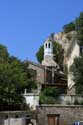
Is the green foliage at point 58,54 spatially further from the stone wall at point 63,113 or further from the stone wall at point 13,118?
the stone wall at point 13,118

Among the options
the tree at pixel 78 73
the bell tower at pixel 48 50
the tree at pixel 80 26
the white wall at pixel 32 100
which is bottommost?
the white wall at pixel 32 100

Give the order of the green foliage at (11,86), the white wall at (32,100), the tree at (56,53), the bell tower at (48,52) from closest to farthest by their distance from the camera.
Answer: the green foliage at (11,86) < the white wall at (32,100) < the bell tower at (48,52) < the tree at (56,53)

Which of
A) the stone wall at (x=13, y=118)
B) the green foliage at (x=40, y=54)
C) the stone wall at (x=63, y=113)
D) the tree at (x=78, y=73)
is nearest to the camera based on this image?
the stone wall at (x=13, y=118)

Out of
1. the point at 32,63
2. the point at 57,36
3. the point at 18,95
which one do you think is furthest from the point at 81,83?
the point at 57,36

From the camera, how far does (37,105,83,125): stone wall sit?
54.6 m

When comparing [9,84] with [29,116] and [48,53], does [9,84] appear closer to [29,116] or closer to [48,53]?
[29,116]

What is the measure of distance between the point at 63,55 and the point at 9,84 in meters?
49.8

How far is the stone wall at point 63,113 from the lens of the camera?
5462cm

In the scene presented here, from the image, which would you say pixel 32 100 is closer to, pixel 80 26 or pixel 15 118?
pixel 15 118

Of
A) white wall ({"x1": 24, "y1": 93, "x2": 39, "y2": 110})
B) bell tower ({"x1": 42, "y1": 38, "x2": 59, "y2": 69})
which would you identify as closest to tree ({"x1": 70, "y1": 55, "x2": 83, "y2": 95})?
white wall ({"x1": 24, "y1": 93, "x2": 39, "y2": 110})

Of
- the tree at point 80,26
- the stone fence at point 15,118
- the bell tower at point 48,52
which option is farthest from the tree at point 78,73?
the bell tower at point 48,52

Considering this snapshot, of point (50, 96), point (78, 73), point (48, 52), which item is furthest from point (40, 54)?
point (78, 73)

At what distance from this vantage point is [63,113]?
55125 millimetres

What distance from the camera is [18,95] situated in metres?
60.4
